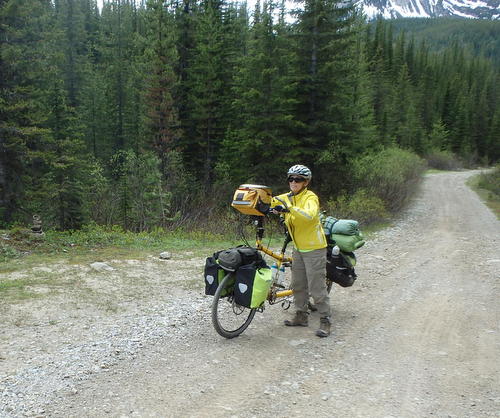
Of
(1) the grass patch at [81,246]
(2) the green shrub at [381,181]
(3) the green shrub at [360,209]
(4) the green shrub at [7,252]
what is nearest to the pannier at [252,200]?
(1) the grass patch at [81,246]

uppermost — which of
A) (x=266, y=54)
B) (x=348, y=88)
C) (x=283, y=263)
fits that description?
(x=266, y=54)

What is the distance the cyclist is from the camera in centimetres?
503

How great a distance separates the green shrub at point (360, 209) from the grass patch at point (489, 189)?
6835 millimetres

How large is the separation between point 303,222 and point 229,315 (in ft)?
5.53

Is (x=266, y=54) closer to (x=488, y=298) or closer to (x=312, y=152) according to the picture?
(x=312, y=152)

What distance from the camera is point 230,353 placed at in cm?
477

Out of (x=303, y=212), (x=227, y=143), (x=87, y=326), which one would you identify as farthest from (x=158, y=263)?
(x=227, y=143)

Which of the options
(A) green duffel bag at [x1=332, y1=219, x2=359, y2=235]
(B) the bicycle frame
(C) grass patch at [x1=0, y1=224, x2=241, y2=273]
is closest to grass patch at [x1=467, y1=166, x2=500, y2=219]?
(C) grass patch at [x1=0, y1=224, x2=241, y2=273]

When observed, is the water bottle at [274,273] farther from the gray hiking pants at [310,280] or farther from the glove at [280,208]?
the glove at [280,208]

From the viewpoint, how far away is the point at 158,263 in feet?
28.1

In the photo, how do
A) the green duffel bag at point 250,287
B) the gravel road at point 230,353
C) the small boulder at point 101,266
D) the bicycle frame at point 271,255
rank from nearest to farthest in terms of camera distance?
the gravel road at point 230,353, the green duffel bag at point 250,287, the bicycle frame at point 271,255, the small boulder at point 101,266

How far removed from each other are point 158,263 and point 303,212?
14.9ft

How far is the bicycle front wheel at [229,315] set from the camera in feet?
16.2

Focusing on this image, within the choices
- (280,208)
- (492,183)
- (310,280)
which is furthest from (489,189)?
(280,208)
